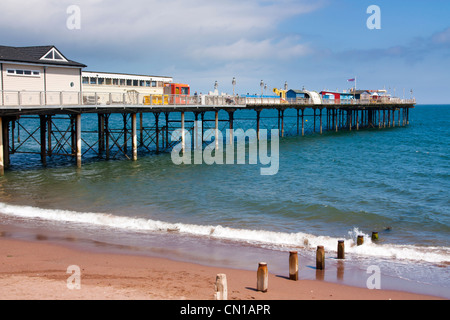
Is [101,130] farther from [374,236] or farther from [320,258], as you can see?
[320,258]

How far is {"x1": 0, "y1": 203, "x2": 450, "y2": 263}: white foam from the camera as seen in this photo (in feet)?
47.6

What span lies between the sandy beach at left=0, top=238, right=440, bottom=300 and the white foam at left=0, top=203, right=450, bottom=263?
136 inches

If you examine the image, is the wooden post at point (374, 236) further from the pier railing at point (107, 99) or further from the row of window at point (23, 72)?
the row of window at point (23, 72)

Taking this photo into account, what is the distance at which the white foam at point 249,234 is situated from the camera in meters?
14.5

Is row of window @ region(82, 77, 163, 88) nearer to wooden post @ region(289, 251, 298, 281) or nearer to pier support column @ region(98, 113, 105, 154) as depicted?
pier support column @ region(98, 113, 105, 154)

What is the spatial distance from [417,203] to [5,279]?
58.6 ft

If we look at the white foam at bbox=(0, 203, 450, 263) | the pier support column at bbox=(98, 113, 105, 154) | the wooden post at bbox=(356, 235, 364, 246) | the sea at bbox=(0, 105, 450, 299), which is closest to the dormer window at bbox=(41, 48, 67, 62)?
the pier support column at bbox=(98, 113, 105, 154)

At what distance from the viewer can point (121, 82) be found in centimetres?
3394

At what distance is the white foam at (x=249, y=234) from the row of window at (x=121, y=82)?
14.4 meters

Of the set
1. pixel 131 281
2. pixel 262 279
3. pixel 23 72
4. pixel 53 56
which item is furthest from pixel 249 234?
pixel 53 56

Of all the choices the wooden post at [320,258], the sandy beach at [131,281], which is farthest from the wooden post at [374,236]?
the sandy beach at [131,281]

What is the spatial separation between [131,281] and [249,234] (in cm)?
609

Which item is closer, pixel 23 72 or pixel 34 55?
pixel 23 72
